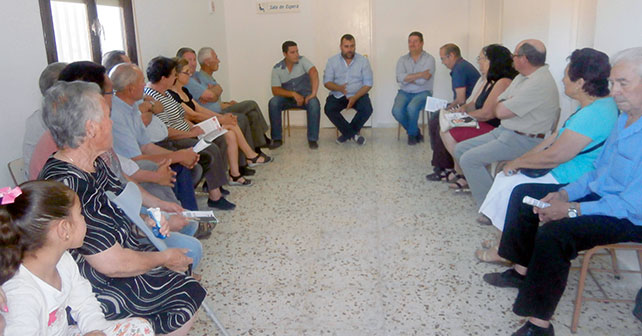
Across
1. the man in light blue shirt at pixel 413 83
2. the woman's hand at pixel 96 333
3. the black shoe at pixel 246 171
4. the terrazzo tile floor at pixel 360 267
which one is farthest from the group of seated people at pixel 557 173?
the man in light blue shirt at pixel 413 83

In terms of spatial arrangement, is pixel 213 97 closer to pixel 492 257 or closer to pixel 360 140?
pixel 360 140

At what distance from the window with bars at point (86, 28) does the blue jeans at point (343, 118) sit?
2.50m

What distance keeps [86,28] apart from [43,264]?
3.35m

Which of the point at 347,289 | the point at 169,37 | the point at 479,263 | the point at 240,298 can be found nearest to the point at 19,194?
the point at 240,298

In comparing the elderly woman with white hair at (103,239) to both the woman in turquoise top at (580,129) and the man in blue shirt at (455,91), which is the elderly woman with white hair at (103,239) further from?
the man in blue shirt at (455,91)

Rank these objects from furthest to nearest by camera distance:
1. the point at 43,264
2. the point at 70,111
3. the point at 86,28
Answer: the point at 86,28 < the point at 70,111 < the point at 43,264

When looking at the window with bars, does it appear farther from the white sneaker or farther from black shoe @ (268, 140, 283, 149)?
the white sneaker

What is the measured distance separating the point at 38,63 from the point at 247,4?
4.20m

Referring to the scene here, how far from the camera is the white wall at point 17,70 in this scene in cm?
315

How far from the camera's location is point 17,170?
293 centimetres

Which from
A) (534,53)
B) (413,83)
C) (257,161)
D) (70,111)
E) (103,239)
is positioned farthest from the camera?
(413,83)

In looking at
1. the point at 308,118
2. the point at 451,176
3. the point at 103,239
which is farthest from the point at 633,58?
the point at 308,118

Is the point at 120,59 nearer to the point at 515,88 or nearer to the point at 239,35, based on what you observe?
the point at 515,88

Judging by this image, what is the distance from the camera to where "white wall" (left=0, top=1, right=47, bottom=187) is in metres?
3.15
